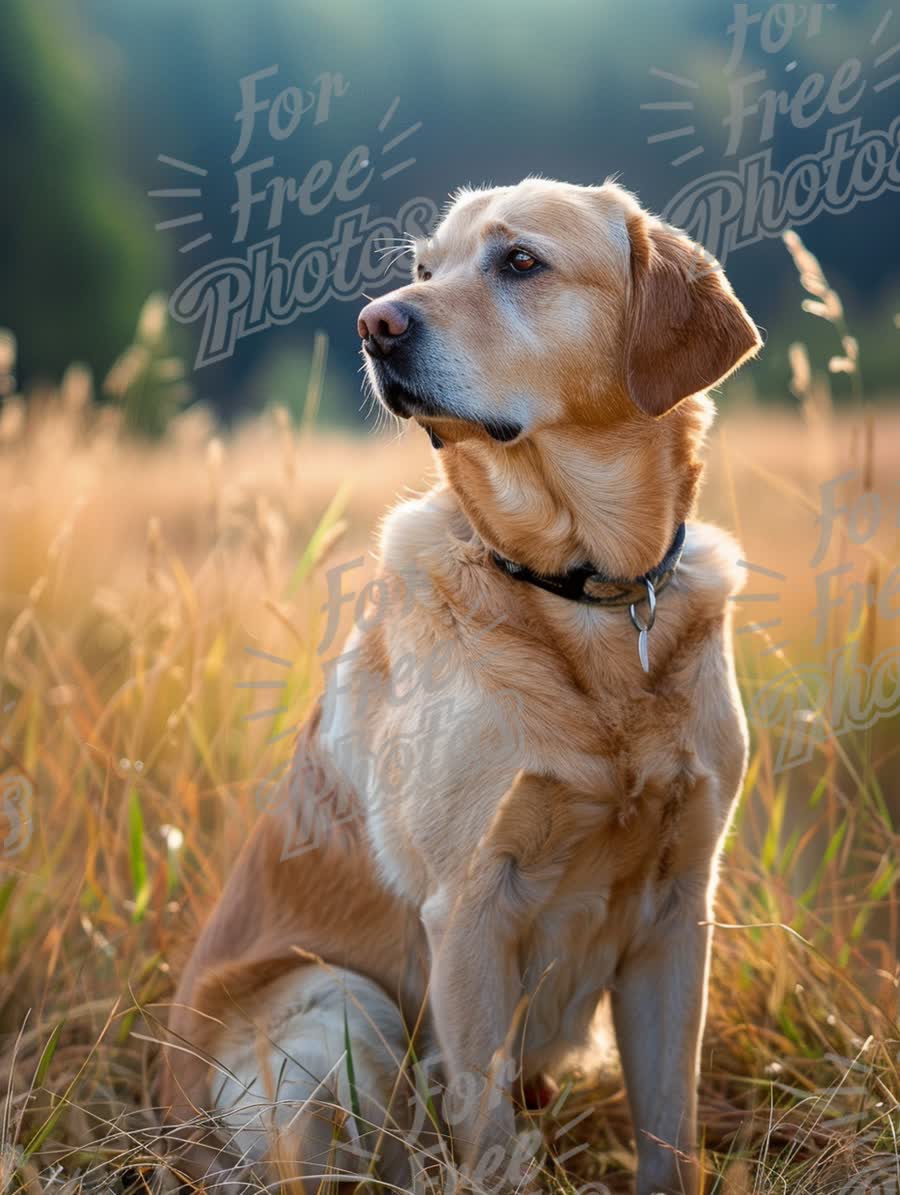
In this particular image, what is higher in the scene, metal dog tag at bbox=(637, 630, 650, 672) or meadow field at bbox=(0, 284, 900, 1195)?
metal dog tag at bbox=(637, 630, 650, 672)

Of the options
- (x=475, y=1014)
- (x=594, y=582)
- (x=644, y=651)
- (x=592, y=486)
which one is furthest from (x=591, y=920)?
(x=592, y=486)

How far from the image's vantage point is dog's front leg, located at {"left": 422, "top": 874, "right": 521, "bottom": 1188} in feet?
6.32

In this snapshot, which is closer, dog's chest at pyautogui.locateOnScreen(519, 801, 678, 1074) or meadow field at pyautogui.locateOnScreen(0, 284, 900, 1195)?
dog's chest at pyautogui.locateOnScreen(519, 801, 678, 1074)

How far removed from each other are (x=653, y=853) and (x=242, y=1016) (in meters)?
0.83

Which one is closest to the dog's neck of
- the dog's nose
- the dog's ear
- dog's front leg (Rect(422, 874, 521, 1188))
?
the dog's ear

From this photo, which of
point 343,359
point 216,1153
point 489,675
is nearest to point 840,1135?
point 489,675

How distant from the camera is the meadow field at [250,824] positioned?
7.06 ft

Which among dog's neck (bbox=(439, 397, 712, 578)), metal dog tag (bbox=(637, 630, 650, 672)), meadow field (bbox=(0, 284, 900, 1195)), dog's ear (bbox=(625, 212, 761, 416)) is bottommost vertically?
meadow field (bbox=(0, 284, 900, 1195))

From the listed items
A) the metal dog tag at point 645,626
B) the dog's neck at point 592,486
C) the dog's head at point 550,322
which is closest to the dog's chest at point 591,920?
the metal dog tag at point 645,626

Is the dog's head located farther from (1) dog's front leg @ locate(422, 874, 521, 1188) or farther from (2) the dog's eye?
(1) dog's front leg @ locate(422, 874, 521, 1188)

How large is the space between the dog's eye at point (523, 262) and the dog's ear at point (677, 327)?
0.21 meters

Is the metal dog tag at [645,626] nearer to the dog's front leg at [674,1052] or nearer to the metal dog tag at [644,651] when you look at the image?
the metal dog tag at [644,651]

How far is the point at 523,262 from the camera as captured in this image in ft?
7.02

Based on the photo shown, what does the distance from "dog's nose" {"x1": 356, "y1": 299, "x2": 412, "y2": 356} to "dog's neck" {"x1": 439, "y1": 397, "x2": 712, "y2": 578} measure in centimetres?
25
